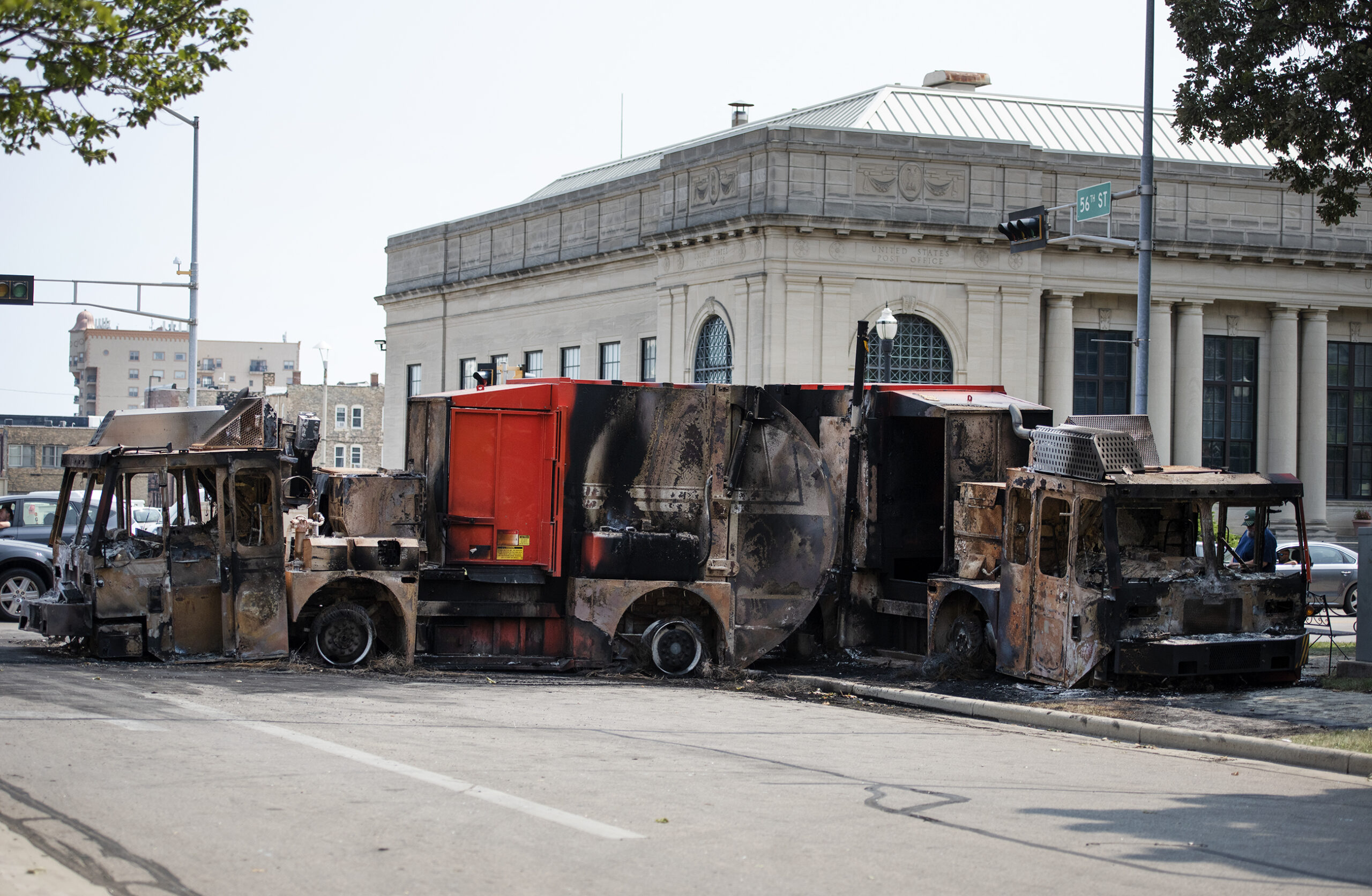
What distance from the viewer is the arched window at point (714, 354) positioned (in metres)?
42.9

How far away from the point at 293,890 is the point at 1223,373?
45.1 meters

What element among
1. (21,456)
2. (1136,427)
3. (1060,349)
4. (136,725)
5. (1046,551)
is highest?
(1060,349)

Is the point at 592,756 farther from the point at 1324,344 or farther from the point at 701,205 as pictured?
the point at 1324,344

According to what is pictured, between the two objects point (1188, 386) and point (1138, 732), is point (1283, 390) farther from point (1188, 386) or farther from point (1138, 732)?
point (1138, 732)

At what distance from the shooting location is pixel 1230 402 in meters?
47.2

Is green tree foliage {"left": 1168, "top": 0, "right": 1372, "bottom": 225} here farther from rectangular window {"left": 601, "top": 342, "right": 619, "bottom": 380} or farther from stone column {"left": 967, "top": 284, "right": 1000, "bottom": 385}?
rectangular window {"left": 601, "top": 342, "right": 619, "bottom": 380}

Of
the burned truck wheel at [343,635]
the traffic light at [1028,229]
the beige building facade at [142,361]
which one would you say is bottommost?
the burned truck wheel at [343,635]

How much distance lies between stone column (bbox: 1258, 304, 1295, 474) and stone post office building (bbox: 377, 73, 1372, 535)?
85 mm

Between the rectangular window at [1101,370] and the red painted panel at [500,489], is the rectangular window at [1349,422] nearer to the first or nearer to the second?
the rectangular window at [1101,370]

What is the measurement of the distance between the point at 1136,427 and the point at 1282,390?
35.0 metres

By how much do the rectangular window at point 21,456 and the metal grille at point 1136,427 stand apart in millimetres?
79840

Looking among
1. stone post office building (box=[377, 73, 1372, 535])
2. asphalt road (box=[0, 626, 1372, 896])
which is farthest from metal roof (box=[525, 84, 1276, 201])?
asphalt road (box=[0, 626, 1372, 896])

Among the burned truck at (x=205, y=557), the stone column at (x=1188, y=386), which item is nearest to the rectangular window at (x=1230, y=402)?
the stone column at (x=1188, y=386)

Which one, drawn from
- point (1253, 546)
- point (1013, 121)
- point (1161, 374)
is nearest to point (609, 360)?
point (1013, 121)
